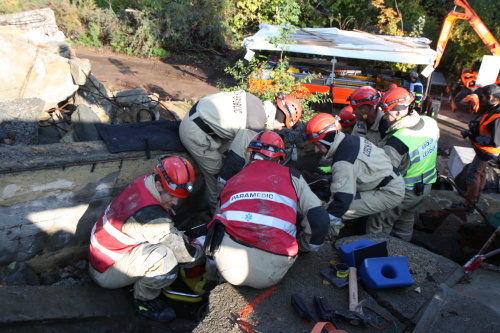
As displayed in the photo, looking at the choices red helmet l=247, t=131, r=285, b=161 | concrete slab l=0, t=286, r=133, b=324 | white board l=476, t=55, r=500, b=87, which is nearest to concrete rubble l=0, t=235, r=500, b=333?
concrete slab l=0, t=286, r=133, b=324

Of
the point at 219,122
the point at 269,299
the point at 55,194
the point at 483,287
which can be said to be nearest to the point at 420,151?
the point at 483,287

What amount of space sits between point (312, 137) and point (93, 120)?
9.28ft

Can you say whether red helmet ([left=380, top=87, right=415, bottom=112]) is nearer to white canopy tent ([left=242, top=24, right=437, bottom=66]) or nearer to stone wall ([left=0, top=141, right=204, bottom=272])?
stone wall ([left=0, top=141, right=204, bottom=272])

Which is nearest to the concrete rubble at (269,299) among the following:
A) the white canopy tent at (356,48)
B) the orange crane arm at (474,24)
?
the white canopy tent at (356,48)

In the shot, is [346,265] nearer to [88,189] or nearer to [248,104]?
[248,104]

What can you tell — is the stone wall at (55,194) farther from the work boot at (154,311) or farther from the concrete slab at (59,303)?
the work boot at (154,311)

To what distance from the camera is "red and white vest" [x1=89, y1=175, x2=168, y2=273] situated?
3.08 m

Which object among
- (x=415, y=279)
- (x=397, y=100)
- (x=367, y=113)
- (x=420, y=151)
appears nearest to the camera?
(x=415, y=279)

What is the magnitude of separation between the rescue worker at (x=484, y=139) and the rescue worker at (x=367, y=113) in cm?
157

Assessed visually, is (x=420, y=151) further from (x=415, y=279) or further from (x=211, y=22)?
(x=211, y=22)

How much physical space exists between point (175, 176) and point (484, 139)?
14.5ft

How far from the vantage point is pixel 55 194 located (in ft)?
11.5

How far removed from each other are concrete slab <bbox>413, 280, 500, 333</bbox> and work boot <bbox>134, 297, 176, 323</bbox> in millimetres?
2019

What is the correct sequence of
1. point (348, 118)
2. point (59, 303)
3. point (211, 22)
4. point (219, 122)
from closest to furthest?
point (59, 303) < point (219, 122) < point (348, 118) < point (211, 22)
